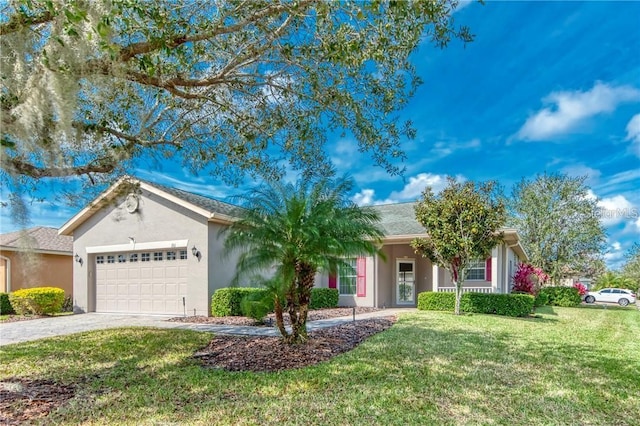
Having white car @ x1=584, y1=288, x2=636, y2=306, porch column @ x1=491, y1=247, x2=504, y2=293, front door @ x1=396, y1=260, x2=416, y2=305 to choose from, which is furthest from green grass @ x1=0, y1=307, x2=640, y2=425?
white car @ x1=584, y1=288, x2=636, y2=306

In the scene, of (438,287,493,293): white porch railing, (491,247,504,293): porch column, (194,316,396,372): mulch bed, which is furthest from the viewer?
(438,287,493,293): white porch railing

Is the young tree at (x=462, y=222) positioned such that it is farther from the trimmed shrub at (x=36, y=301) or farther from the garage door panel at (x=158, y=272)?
the trimmed shrub at (x=36, y=301)

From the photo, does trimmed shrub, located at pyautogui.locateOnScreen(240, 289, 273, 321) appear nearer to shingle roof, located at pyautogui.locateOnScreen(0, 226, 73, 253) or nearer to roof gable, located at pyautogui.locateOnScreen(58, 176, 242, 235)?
roof gable, located at pyautogui.locateOnScreen(58, 176, 242, 235)

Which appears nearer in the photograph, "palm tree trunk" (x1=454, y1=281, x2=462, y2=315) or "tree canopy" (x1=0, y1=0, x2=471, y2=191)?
"tree canopy" (x1=0, y1=0, x2=471, y2=191)

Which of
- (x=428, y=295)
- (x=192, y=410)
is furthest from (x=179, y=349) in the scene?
(x=428, y=295)

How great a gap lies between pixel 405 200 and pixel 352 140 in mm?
13515

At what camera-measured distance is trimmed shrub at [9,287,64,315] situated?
1431 centimetres

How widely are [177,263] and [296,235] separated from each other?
8.51 m

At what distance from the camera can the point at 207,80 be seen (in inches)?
261

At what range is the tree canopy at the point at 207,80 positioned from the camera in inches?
166

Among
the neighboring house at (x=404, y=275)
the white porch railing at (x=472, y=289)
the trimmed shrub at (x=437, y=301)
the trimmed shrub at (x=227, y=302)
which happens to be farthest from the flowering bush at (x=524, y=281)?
the trimmed shrub at (x=227, y=302)

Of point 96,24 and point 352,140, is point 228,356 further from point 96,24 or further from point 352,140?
point 96,24

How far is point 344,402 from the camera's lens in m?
4.61

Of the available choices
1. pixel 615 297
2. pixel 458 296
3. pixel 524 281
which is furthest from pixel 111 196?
pixel 615 297
